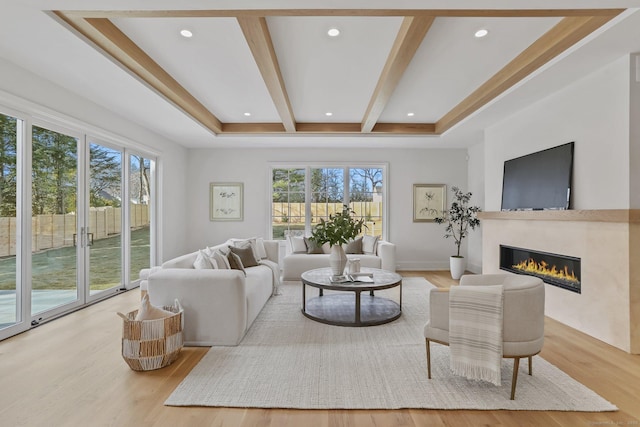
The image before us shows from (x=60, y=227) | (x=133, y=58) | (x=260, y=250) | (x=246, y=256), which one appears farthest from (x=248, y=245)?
(x=133, y=58)

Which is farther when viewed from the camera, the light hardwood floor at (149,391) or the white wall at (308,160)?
the white wall at (308,160)

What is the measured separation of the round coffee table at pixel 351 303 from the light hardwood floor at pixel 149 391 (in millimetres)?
1315

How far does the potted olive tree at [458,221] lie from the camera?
5957 millimetres

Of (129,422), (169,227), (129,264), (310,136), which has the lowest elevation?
(129,422)

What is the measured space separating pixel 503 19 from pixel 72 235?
487 cm

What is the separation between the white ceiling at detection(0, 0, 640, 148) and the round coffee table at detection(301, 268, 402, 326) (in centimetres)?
225

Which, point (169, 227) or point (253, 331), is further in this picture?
point (169, 227)

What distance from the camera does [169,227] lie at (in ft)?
20.7

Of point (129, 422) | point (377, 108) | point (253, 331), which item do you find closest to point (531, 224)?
point (377, 108)

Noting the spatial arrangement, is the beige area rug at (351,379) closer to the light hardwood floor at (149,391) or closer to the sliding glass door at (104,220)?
the light hardwood floor at (149,391)

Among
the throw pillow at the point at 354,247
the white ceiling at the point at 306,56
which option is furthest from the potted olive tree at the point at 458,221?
the white ceiling at the point at 306,56

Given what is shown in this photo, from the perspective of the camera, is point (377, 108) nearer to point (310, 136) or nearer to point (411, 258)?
point (310, 136)

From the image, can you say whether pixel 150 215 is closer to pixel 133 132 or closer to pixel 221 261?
pixel 133 132

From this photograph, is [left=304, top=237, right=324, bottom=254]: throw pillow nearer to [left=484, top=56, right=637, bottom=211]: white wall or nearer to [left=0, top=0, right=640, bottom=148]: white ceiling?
[left=0, top=0, right=640, bottom=148]: white ceiling
